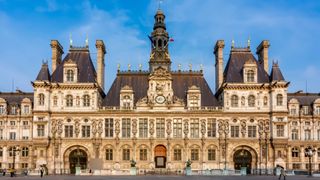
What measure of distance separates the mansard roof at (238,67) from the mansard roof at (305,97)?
26.6 feet

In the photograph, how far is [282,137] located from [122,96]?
88.8 feet

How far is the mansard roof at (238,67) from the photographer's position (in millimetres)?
83000

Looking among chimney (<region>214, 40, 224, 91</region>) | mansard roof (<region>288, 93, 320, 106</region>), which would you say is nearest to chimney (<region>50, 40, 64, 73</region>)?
chimney (<region>214, 40, 224, 91</region>)

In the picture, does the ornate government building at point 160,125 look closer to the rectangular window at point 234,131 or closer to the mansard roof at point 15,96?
the rectangular window at point 234,131

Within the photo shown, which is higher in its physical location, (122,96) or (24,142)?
(122,96)

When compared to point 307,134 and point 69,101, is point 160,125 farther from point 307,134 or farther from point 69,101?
point 307,134

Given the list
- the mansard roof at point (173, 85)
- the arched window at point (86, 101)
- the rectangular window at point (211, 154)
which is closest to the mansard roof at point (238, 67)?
the mansard roof at point (173, 85)

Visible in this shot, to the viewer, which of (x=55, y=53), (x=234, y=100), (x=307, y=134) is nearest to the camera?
(x=234, y=100)

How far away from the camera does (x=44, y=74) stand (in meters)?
81.4

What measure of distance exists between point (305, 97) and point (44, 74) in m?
46.3

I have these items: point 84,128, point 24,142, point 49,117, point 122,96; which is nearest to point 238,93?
point 122,96

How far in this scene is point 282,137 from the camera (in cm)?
7912

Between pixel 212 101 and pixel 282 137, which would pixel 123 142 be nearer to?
pixel 212 101

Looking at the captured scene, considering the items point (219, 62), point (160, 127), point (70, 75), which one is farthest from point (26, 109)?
point (219, 62)
